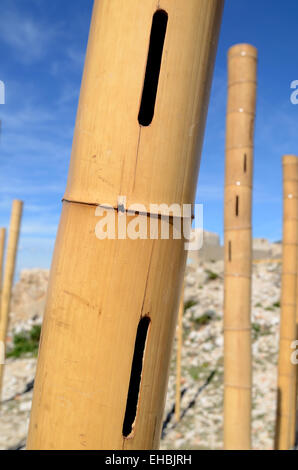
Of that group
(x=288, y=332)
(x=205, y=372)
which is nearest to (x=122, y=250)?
(x=288, y=332)

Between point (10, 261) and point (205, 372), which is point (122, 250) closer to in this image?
point (10, 261)

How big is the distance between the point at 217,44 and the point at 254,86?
1872 mm

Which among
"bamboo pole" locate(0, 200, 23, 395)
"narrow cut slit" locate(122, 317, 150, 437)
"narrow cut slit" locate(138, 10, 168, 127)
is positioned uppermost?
"bamboo pole" locate(0, 200, 23, 395)

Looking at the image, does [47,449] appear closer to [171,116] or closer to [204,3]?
[171,116]

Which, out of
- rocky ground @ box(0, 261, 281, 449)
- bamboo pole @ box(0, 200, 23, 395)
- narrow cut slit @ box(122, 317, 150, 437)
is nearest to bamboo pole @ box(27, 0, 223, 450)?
narrow cut slit @ box(122, 317, 150, 437)

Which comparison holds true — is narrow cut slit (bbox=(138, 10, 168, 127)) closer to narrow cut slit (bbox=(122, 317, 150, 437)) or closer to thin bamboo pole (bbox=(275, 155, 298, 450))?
narrow cut slit (bbox=(122, 317, 150, 437))

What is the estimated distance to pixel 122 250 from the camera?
1.56ft

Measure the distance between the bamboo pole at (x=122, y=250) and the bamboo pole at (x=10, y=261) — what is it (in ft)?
13.9

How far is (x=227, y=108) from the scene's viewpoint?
2.29 meters

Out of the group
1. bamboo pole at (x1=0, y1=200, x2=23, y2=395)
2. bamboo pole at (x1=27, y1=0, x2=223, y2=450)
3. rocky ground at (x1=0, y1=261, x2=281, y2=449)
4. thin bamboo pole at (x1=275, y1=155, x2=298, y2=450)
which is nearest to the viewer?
bamboo pole at (x1=27, y1=0, x2=223, y2=450)

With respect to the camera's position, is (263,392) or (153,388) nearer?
(153,388)

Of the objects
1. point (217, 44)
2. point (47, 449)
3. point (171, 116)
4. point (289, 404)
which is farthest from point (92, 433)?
point (289, 404)

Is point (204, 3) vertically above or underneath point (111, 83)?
above

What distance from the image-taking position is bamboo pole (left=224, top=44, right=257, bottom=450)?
2148mm
